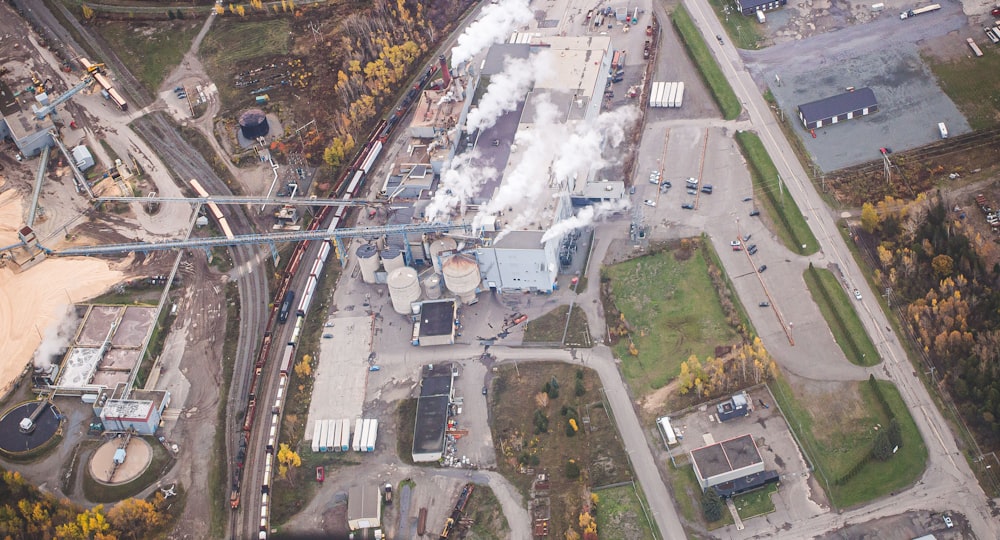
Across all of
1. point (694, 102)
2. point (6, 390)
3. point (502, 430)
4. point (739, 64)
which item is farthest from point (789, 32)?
point (6, 390)

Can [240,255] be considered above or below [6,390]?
above

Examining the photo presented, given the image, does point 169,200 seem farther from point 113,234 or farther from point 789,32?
point 789,32

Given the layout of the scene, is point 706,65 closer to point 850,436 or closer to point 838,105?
point 838,105

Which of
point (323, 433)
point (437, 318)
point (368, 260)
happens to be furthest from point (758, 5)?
point (323, 433)

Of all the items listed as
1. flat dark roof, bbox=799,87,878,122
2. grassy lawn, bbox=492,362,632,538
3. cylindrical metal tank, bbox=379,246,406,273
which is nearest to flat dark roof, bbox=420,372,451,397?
grassy lawn, bbox=492,362,632,538

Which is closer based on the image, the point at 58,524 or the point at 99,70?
the point at 58,524

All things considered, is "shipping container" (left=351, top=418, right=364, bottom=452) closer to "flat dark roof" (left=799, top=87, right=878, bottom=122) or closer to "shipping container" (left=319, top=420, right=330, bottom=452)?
"shipping container" (left=319, top=420, right=330, bottom=452)

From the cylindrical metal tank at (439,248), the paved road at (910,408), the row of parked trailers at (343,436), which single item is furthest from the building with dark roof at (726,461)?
the cylindrical metal tank at (439,248)

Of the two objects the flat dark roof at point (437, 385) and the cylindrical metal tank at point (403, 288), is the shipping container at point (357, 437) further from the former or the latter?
the cylindrical metal tank at point (403, 288)
